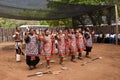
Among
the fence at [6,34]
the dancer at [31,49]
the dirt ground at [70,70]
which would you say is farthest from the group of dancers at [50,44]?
the fence at [6,34]

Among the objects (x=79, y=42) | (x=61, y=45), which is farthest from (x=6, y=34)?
(x=61, y=45)

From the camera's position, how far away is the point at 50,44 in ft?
39.4

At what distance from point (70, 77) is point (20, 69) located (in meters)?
2.38

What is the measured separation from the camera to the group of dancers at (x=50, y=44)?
11.8 meters

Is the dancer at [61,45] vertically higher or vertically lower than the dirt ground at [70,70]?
higher

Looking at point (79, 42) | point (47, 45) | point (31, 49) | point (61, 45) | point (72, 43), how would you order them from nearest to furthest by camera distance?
point (31, 49)
point (47, 45)
point (61, 45)
point (72, 43)
point (79, 42)

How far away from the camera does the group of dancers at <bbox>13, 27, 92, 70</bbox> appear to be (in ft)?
38.6

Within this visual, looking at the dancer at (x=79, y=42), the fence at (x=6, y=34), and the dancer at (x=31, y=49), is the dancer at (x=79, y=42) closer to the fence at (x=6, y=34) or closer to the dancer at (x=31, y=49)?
the dancer at (x=31, y=49)

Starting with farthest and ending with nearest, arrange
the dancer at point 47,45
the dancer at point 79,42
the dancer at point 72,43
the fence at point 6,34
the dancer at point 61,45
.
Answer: the fence at point 6,34
the dancer at point 79,42
the dancer at point 72,43
the dancer at point 61,45
the dancer at point 47,45

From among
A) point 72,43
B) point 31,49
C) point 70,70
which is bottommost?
point 70,70

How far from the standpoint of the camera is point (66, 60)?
45.5 ft

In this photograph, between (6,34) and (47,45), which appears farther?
(6,34)

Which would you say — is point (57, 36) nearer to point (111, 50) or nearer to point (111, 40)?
point (111, 50)

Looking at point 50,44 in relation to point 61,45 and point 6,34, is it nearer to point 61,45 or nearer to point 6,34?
point 61,45
